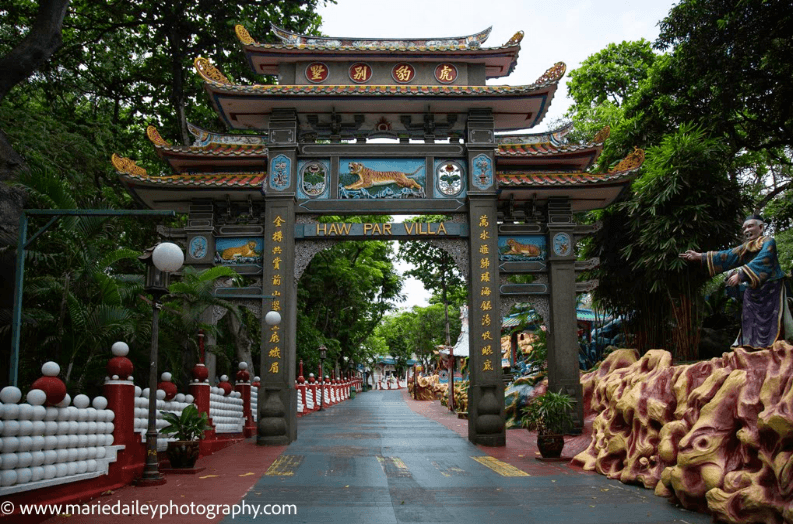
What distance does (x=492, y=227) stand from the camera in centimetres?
1245

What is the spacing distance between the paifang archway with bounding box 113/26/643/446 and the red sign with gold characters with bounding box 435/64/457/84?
0.16ft

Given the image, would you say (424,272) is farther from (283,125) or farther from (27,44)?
(27,44)

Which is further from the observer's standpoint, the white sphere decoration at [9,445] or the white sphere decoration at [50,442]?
the white sphere decoration at [50,442]

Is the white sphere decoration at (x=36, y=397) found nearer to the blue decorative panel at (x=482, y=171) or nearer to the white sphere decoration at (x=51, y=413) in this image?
the white sphere decoration at (x=51, y=413)

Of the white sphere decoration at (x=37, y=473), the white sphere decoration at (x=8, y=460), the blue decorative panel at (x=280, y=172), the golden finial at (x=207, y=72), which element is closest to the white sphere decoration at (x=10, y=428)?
the white sphere decoration at (x=8, y=460)

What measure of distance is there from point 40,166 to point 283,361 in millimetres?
5508

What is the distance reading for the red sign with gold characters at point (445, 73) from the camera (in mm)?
13609

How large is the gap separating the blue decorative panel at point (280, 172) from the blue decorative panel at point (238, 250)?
119 cm

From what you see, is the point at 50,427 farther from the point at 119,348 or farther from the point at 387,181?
the point at 387,181

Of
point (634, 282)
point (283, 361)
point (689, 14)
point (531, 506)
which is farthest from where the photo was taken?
point (689, 14)

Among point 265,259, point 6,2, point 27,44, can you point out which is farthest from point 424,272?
point 27,44

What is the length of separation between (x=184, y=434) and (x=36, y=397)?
3.37 meters

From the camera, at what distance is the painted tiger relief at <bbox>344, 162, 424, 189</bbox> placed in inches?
503

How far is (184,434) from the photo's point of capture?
845 cm
